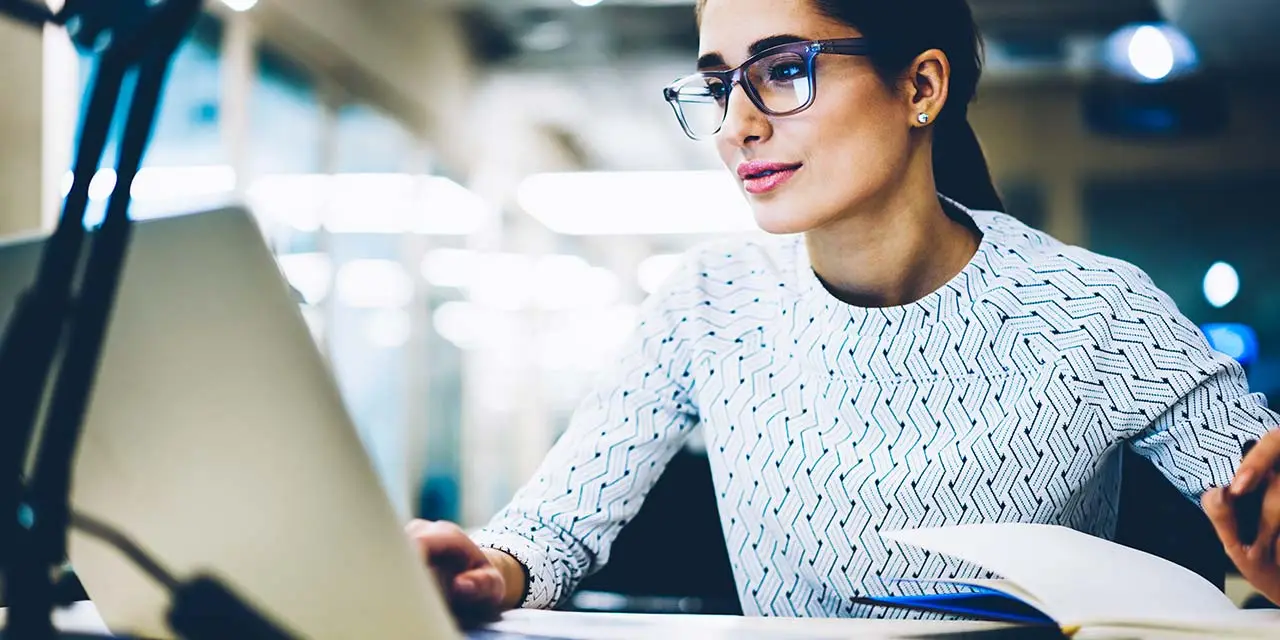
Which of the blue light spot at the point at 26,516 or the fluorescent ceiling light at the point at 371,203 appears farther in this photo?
the fluorescent ceiling light at the point at 371,203

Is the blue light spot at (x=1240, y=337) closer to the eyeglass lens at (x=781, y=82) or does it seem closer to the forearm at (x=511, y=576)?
the eyeglass lens at (x=781, y=82)

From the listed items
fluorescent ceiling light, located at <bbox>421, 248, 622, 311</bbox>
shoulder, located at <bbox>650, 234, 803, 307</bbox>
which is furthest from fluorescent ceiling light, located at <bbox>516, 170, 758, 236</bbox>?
shoulder, located at <bbox>650, 234, 803, 307</bbox>

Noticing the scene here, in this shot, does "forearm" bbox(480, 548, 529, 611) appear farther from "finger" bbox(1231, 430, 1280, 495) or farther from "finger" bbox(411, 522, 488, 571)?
"finger" bbox(1231, 430, 1280, 495)

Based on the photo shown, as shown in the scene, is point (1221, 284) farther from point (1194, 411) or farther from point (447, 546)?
point (447, 546)

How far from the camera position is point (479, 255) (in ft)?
26.6

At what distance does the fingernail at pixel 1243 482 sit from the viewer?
2.33ft

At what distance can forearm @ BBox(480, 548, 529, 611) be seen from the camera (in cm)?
89

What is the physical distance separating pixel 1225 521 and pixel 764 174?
1.68 feet

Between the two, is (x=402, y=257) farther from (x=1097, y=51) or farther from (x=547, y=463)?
(x=547, y=463)

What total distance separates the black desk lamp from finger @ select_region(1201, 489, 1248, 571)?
0.69 m

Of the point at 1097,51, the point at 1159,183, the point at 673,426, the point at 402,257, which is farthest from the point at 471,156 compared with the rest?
the point at 673,426

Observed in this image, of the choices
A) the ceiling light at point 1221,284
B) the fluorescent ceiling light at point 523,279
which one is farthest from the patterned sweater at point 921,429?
the ceiling light at point 1221,284

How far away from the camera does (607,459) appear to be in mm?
1121

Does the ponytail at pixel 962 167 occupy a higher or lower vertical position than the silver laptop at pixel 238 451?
higher
